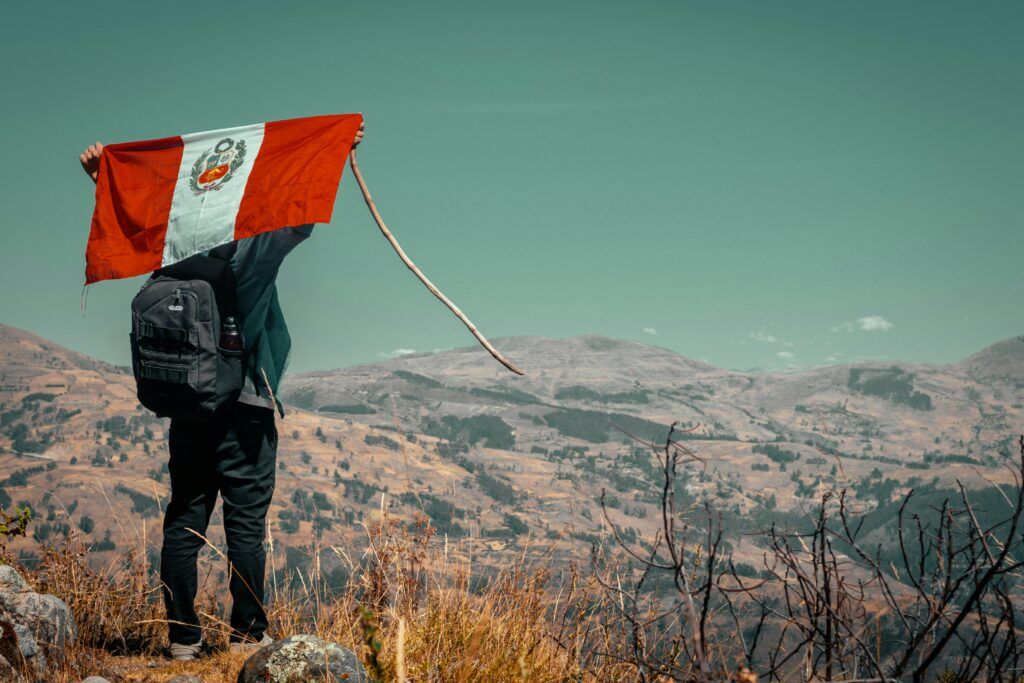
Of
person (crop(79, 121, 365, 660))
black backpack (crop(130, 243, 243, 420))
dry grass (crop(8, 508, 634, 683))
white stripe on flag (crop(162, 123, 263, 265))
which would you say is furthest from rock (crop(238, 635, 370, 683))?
white stripe on flag (crop(162, 123, 263, 265))

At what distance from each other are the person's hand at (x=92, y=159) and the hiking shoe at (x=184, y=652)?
3.08 m

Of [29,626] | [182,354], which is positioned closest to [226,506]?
[182,354]

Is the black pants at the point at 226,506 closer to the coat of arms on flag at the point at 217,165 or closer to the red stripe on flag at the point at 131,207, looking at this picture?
the red stripe on flag at the point at 131,207

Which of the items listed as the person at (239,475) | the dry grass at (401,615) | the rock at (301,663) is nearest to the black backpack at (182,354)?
the person at (239,475)

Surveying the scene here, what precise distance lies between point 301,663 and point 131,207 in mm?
3149

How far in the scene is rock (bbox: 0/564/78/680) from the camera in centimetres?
369

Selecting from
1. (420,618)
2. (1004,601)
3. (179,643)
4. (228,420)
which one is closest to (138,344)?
(228,420)

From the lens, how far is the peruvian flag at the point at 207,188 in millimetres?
4559

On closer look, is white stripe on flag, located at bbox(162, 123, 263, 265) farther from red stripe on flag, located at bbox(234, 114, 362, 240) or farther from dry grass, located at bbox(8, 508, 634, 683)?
dry grass, located at bbox(8, 508, 634, 683)

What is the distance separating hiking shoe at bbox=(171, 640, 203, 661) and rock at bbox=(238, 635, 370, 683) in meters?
0.95

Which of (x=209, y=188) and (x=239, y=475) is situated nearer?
(x=239, y=475)

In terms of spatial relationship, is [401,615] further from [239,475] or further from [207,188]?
[207,188]

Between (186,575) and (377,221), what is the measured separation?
232 centimetres

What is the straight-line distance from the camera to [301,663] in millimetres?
3484
